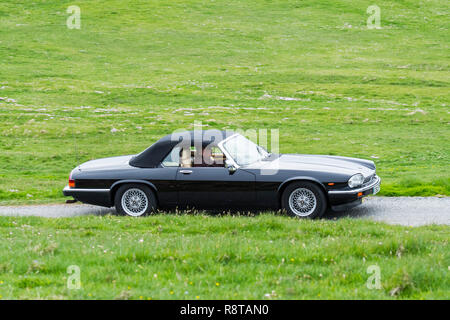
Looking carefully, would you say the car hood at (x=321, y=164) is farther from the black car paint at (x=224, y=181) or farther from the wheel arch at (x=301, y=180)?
the wheel arch at (x=301, y=180)

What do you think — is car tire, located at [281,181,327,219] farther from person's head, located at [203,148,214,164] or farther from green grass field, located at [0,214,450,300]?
person's head, located at [203,148,214,164]

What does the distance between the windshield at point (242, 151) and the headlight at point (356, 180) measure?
5.69 feet

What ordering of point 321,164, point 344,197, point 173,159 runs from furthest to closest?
point 173,159, point 321,164, point 344,197

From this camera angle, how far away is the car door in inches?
395

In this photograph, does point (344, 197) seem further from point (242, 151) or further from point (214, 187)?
point (214, 187)

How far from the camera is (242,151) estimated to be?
10.6m

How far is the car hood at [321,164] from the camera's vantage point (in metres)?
10.0

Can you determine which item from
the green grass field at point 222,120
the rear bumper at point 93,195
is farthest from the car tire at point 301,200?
the rear bumper at point 93,195

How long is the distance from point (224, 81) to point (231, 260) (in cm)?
3144

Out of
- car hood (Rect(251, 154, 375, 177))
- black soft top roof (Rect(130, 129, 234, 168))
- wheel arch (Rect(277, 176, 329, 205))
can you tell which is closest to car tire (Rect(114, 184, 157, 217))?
black soft top roof (Rect(130, 129, 234, 168))

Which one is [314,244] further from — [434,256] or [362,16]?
[362,16]

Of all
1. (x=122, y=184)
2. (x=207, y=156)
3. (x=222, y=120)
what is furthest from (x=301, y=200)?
(x=222, y=120)

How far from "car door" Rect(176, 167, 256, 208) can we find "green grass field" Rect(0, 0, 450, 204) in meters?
3.86

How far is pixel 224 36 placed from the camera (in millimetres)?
55156
